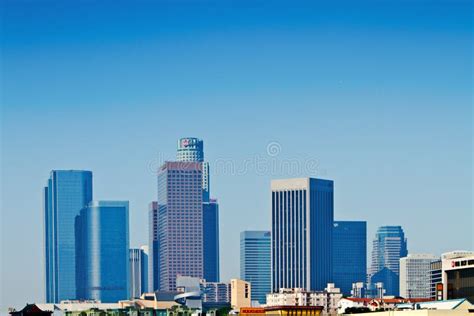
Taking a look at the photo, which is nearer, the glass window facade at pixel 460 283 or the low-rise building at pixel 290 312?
the low-rise building at pixel 290 312

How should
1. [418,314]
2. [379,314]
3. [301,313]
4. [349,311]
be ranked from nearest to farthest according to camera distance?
[418,314], [379,314], [349,311], [301,313]

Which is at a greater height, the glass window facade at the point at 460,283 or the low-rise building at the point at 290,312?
the glass window facade at the point at 460,283

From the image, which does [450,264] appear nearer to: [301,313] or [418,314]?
[301,313]

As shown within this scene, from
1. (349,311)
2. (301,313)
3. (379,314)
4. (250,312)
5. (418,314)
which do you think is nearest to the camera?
(418,314)

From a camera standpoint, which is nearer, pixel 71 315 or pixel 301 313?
pixel 301 313

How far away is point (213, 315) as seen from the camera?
199 meters

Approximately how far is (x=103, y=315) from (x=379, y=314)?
252ft

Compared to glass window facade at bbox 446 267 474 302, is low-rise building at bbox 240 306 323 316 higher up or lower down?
lower down

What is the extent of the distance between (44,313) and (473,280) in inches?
1820

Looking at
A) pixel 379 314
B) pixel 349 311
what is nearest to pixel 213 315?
pixel 349 311

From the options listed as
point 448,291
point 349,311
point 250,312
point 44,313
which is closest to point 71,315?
point 44,313

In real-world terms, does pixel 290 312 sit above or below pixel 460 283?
below

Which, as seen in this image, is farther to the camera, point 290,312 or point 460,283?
point 460,283

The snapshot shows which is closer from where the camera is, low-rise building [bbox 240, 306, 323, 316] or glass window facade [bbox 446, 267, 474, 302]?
low-rise building [bbox 240, 306, 323, 316]
